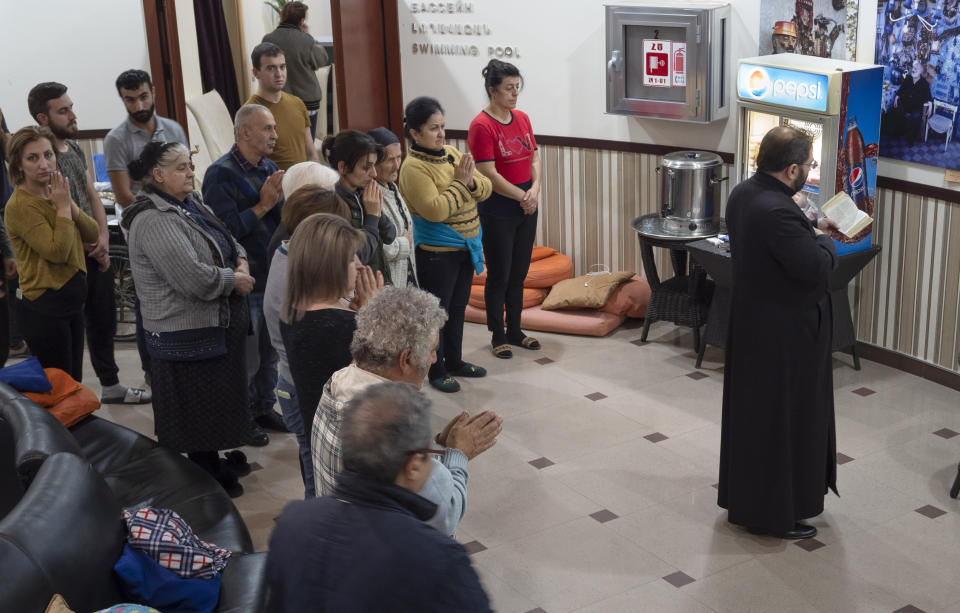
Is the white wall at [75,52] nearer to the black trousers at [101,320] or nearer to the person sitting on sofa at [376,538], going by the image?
the black trousers at [101,320]

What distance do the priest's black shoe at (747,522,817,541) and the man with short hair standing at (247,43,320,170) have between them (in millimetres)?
3562

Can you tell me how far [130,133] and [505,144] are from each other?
84.0 inches

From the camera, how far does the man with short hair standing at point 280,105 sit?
6.19m

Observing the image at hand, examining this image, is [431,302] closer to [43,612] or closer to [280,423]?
[43,612]

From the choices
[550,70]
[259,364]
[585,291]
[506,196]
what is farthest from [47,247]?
[550,70]

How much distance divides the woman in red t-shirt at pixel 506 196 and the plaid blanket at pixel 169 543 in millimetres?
3343

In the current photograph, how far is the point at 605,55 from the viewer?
7062 millimetres

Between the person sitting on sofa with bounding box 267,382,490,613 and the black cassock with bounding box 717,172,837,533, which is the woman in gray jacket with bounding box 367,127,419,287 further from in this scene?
the person sitting on sofa with bounding box 267,382,490,613

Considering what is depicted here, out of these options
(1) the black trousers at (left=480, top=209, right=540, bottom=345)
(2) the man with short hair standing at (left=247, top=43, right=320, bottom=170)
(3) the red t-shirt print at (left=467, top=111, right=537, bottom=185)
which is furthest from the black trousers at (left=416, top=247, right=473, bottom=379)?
(2) the man with short hair standing at (left=247, top=43, right=320, bottom=170)

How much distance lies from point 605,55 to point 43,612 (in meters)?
5.39

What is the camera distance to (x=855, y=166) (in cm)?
569

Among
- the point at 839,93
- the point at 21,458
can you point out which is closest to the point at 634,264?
the point at 839,93

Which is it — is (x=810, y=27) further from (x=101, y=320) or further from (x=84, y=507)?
(x=84, y=507)

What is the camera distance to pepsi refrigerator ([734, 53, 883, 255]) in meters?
5.53
